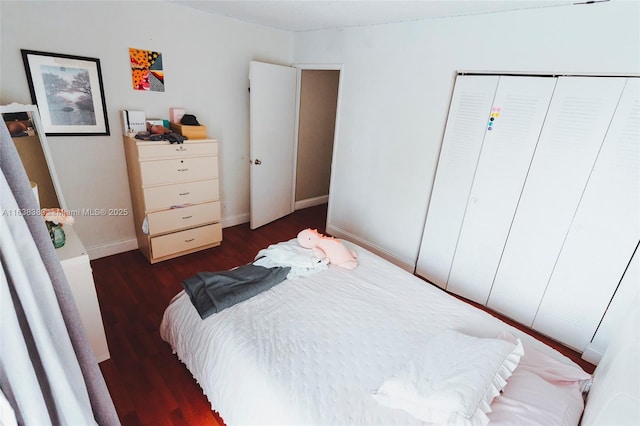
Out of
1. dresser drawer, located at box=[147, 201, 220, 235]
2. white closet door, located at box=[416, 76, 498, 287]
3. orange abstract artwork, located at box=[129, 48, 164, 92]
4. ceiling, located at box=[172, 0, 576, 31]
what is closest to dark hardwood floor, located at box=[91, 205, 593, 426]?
dresser drawer, located at box=[147, 201, 220, 235]

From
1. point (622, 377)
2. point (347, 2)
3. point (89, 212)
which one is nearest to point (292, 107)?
point (347, 2)

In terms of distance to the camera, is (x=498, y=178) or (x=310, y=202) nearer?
(x=498, y=178)

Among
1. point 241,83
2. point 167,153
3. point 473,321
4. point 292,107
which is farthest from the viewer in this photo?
point 292,107

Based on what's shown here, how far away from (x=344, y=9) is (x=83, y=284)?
8.43ft

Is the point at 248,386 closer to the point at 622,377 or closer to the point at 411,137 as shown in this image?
the point at 622,377

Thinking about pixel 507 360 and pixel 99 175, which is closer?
pixel 507 360

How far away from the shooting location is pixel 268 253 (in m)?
2.10

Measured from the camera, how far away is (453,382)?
114cm

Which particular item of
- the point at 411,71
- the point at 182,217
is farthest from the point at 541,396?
the point at 182,217

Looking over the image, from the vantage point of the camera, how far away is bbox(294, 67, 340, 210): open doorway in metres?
4.02

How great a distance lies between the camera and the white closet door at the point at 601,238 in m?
1.84

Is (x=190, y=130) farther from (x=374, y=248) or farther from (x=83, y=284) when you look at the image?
(x=374, y=248)

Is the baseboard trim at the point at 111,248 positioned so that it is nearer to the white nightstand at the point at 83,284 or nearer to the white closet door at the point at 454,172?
the white nightstand at the point at 83,284

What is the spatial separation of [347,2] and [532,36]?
127 cm
